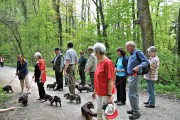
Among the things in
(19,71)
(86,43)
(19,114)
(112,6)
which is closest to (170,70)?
(112,6)

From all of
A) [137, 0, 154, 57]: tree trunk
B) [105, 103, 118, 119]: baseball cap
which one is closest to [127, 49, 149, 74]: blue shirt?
[105, 103, 118, 119]: baseball cap

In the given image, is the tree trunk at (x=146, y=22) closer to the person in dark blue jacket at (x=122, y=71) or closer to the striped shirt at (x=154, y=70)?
the striped shirt at (x=154, y=70)

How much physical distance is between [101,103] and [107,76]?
0.60 meters

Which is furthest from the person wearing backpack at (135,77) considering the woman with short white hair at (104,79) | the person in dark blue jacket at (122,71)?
the woman with short white hair at (104,79)

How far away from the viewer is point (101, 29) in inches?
418

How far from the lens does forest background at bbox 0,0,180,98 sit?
7172 mm

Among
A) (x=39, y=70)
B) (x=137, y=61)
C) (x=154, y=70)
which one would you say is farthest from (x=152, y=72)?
(x=39, y=70)

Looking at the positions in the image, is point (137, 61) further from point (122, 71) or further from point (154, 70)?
point (154, 70)

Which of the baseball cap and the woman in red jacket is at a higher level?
the woman in red jacket

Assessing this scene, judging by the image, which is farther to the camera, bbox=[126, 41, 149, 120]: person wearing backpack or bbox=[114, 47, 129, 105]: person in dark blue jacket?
bbox=[114, 47, 129, 105]: person in dark blue jacket

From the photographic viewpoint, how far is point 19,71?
6316 mm

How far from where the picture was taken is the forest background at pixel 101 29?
7172 mm

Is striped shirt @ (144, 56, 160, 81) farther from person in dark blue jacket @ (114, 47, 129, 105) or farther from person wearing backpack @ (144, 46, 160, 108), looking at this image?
person in dark blue jacket @ (114, 47, 129, 105)

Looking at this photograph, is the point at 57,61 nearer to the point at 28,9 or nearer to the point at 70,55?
the point at 70,55
